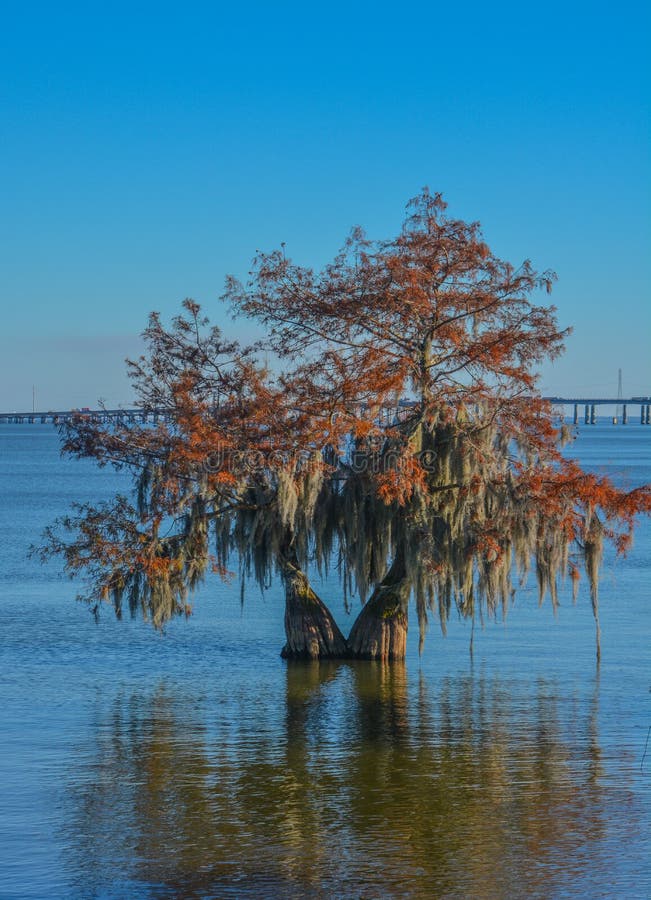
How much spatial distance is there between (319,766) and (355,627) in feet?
21.8

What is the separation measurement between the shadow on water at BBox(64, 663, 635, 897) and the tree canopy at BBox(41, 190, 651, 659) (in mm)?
2178

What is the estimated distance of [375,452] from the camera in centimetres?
1995

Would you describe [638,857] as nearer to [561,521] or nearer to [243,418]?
[561,521]

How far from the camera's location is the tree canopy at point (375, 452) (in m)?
19.7

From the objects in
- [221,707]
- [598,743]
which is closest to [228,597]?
[221,707]

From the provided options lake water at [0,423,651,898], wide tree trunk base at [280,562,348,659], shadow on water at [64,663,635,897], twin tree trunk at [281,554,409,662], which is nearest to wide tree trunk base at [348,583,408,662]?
twin tree trunk at [281,554,409,662]

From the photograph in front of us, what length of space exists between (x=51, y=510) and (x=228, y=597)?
3248 centimetres

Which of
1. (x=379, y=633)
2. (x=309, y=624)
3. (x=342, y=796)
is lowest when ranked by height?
(x=342, y=796)

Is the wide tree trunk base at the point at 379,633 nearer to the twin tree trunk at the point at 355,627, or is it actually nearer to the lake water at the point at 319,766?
the twin tree trunk at the point at 355,627

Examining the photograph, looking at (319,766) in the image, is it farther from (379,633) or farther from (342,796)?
(379,633)

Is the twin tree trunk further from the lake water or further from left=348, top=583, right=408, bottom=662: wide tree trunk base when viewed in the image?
the lake water

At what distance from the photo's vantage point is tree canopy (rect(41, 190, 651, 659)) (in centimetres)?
1967

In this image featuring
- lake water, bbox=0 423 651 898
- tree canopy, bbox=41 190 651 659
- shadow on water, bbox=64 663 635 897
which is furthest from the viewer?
tree canopy, bbox=41 190 651 659

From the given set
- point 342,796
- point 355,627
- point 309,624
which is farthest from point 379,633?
point 342,796
